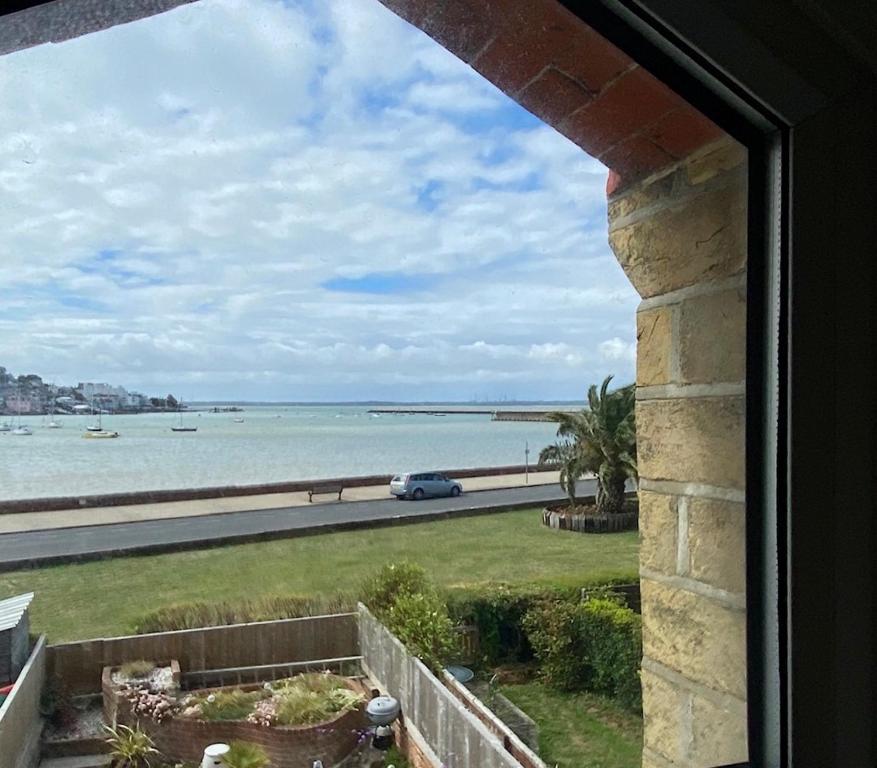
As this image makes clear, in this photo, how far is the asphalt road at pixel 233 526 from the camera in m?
0.57

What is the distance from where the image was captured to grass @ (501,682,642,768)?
0.77 meters

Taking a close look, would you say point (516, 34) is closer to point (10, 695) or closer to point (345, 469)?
point (345, 469)

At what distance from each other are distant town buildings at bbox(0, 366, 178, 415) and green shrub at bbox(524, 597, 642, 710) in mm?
442

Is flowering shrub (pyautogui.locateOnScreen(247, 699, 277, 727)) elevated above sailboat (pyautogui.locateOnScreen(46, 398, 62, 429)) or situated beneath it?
situated beneath

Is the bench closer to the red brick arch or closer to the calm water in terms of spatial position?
the calm water

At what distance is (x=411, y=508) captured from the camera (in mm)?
757

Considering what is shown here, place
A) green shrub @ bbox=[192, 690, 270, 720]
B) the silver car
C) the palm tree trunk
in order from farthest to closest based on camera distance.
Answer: the palm tree trunk → the silver car → green shrub @ bbox=[192, 690, 270, 720]

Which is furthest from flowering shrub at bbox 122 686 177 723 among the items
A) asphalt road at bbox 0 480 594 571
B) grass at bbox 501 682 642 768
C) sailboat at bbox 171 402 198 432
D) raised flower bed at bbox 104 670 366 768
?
grass at bbox 501 682 642 768

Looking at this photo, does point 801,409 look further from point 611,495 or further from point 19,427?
point 19,427

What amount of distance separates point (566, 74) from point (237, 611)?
58 cm

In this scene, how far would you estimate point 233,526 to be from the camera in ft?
2.23

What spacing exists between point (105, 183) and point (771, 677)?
0.74 meters

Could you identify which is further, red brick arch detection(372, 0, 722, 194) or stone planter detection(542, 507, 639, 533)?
stone planter detection(542, 507, 639, 533)

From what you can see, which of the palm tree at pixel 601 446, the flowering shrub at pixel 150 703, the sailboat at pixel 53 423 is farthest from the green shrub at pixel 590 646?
the sailboat at pixel 53 423
